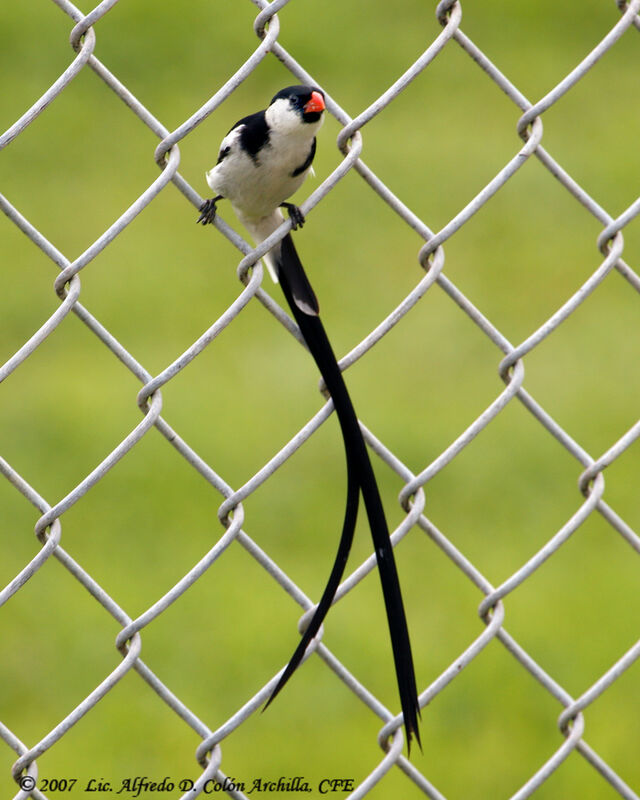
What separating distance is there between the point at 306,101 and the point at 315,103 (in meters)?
0.02

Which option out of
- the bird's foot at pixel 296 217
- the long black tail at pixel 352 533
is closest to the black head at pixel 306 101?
the bird's foot at pixel 296 217

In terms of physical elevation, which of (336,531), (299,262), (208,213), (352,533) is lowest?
(336,531)

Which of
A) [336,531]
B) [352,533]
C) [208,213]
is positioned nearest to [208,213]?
[208,213]

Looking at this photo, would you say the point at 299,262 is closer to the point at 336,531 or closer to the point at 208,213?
the point at 208,213

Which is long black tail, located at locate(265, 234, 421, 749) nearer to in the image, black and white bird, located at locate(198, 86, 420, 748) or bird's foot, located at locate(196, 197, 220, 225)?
black and white bird, located at locate(198, 86, 420, 748)

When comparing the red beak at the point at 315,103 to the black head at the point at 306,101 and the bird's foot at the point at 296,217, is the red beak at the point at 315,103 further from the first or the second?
the bird's foot at the point at 296,217

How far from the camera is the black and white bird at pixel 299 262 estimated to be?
1.61m

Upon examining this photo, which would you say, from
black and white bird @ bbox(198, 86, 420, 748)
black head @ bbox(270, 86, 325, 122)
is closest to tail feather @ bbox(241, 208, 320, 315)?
black and white bird @ bbox(198, 86, 420, 748)

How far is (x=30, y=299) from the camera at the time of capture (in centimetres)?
417

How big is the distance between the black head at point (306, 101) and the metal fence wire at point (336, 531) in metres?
0.05

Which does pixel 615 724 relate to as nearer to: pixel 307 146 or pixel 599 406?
pixel 599 406

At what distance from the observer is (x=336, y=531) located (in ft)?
11.5

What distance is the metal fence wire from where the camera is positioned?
57.5 inches

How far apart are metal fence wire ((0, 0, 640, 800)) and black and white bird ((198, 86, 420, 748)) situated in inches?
1.5
